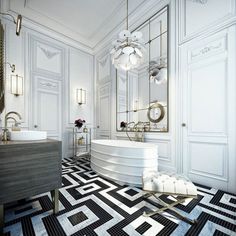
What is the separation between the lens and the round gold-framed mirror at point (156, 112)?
2967 millimetres

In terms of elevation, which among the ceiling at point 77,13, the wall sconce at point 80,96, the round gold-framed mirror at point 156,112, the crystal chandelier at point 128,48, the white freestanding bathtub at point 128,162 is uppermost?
the ceiling at point 77,13

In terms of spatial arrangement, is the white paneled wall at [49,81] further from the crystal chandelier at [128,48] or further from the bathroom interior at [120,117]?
the crystal chandelier at [128,48]

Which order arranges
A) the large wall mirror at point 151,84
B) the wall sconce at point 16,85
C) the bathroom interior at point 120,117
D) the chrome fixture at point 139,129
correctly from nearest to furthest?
the bathroom interior at point 120,117
the large wall mirror at point 151,84
the chrome fixture at point 139,129
the wall sconce at point 16,85

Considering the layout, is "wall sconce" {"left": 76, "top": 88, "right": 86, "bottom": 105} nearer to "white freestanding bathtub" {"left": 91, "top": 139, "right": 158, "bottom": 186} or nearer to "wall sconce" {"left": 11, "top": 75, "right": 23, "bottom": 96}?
"wall sconce" {"left": 11, "top": 75, "right": 23, "bottom": 96}

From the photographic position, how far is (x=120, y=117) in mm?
3996

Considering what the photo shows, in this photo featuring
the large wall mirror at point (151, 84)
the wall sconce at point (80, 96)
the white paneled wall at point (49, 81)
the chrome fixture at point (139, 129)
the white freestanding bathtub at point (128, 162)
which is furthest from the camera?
the wall sconce at point (80, 96)

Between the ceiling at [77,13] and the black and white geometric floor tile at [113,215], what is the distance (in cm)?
391

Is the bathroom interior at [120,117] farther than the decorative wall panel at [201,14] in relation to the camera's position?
No

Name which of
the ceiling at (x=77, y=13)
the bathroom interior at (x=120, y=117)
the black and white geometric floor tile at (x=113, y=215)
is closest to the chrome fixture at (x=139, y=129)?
the bathroom interior at (x=120, y=117)

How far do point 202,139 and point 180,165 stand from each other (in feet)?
2.05

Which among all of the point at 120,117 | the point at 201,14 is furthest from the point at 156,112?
the point at 201,14

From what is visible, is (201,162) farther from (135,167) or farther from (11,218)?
(11,218)

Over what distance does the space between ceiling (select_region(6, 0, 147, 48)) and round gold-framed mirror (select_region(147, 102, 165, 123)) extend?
7.65 ft

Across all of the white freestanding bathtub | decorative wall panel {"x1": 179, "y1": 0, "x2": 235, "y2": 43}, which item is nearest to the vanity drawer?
the white freestanding bathtub
